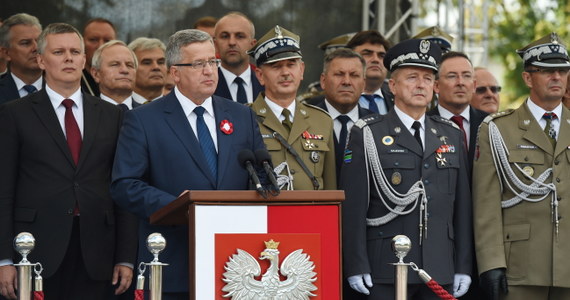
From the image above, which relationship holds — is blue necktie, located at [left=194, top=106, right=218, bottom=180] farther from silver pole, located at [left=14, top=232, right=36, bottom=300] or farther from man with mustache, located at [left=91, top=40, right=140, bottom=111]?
man with mustache, located at [left=91, top=40, right=140, bottom=111]

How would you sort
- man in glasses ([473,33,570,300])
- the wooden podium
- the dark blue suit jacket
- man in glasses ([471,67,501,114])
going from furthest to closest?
man in glasses ([471,67,501,114]), man in glasses ([473,33,570,300]), the dark blue suit jacket, the wooden podium

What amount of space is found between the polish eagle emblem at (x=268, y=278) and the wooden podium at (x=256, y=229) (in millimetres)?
27

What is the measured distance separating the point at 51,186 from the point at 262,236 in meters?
1.79

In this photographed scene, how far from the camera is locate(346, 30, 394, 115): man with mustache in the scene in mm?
8320

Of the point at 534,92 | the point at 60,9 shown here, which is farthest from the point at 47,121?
the point at 60,9

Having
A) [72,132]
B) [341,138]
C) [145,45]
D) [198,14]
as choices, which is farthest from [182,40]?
[198,14]

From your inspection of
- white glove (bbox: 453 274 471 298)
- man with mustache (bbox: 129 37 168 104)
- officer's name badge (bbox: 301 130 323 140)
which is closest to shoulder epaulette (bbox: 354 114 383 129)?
officer's name badge (bbox: 301 130 323 140)

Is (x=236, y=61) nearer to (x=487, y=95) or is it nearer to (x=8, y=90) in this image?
(x=8, y=90)

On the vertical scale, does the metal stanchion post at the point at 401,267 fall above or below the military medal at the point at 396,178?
below

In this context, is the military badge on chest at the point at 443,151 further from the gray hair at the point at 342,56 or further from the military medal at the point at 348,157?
the gray hair at the point at 342,56

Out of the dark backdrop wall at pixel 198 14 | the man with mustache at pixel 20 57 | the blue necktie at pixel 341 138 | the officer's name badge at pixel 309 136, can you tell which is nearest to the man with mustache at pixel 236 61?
the blue necktie at pixel 341 138

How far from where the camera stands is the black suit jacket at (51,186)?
5.86 meters

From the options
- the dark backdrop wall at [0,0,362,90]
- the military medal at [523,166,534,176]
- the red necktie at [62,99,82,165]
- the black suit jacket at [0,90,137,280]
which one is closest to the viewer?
the black suit jacket at [0,90,137,280]

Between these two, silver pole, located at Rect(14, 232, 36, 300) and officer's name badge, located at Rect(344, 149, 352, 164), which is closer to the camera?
silver pole, located at Rect(14, 232, 36, 300)
